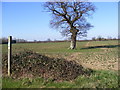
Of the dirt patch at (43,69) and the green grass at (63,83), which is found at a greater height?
the dirt patch at (43,69)

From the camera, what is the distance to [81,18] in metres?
32.8

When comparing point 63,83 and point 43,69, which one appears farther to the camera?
point 43,69

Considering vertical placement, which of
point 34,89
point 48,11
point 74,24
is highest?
point 48,11

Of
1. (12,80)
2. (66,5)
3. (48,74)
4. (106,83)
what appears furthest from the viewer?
(66,5)

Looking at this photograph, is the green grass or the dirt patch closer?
the green grass

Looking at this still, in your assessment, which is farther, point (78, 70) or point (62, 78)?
point (78, 70)

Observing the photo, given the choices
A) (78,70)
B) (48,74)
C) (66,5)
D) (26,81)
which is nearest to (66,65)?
(78,70)

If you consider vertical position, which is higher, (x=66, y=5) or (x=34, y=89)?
(x=66, y=5)

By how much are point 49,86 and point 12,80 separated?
1.72 meters

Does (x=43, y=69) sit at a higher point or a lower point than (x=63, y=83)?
higher

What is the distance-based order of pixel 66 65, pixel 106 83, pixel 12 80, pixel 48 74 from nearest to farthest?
pixel 106 83 < pixel 12 80 < pixel 48 74 < pixel 66 65

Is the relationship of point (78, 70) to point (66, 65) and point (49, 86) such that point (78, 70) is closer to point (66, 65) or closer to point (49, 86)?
point (66, 65)

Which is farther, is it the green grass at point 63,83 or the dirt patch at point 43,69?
the dirt patch at point 43,69

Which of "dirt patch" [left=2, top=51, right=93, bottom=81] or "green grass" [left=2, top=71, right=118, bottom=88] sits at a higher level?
"dirt patch" [left=2, top=51, right=93, bottom=81]
